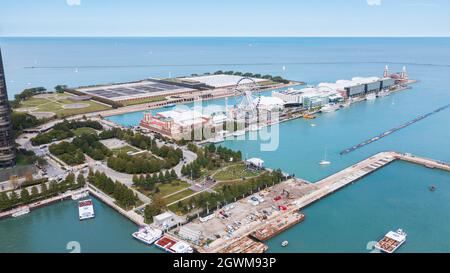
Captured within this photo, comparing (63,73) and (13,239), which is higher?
(63,73)

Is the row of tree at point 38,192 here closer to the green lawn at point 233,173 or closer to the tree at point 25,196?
the tree at point 25,196

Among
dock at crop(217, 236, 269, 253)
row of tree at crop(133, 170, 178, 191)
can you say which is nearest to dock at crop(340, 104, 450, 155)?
row of tree at crop(133, 170, 178, 191)

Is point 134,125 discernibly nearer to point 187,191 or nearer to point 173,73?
point 187,191

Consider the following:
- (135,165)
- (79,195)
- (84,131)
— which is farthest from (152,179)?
(84,131)

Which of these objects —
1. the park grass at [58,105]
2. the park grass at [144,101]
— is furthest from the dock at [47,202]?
the park grass at [144,101]

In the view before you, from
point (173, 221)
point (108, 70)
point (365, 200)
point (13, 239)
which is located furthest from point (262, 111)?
point (108, 70)
